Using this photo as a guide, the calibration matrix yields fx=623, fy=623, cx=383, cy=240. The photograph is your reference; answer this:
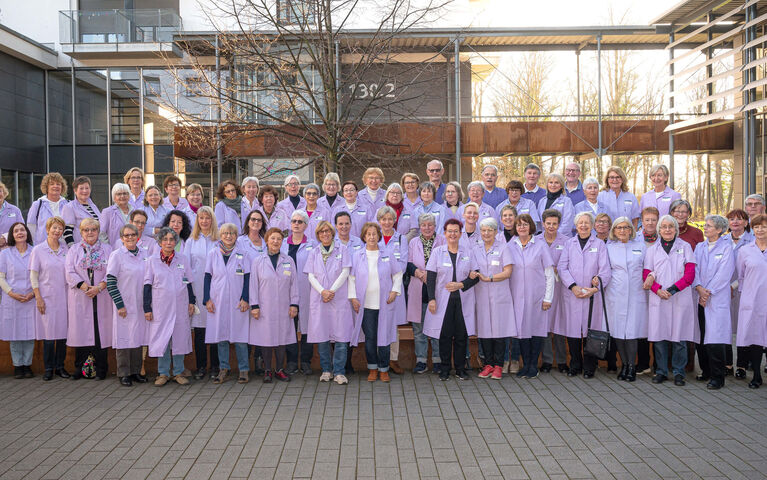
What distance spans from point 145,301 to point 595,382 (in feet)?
18.1

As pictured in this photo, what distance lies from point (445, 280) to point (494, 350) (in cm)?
111

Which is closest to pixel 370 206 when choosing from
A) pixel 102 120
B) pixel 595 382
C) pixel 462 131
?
pixel 595 382

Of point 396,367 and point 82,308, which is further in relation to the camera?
point 396,367

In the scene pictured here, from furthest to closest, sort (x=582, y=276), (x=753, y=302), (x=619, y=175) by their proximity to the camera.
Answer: (x=619, y=175) → (x=582, y=276) → (x=753, y=302)

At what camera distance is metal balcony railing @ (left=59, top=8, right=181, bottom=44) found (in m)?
27.2

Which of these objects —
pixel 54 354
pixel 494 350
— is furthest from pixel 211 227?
pixel 494 350

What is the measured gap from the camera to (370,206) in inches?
367

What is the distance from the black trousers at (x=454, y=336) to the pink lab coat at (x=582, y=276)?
134 cm

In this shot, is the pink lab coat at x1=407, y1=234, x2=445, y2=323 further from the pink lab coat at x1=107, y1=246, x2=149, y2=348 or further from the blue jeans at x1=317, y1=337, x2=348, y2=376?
the pink lab coat at x1=107, y1=246, x2=149, y2=348

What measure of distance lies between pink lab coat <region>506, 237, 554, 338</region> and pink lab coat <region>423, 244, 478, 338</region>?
0.58 meters

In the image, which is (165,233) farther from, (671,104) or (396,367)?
(671,104)

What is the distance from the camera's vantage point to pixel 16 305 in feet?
26.1

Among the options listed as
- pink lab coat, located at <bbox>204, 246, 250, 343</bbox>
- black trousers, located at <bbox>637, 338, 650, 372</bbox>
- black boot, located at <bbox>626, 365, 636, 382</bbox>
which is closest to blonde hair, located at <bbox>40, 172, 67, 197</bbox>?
pink lab coat, located at <bbox>204, 246, 250, 343</bbox>

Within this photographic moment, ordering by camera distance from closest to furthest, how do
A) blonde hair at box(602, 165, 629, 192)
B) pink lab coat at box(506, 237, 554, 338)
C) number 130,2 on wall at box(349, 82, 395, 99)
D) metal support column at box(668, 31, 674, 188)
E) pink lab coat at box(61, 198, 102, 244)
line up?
pink lab coat at box(506, 237, 554, 338) → pink lab coat at box(61, 198, 102, 244) → blonde hair at box(602, 165, 629, 192) → number 130,2 on wall at box(349, 82, 395, 99) → metal support column at box(668, 31, 674, 188)
